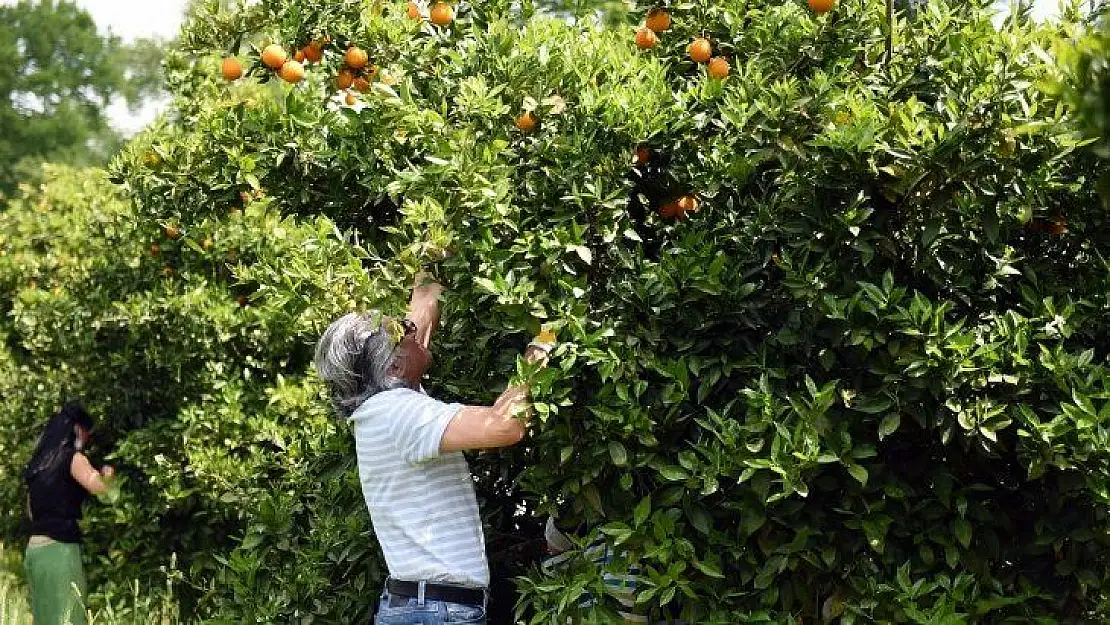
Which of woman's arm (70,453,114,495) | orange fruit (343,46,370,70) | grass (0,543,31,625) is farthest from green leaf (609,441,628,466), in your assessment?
woman's arm (70,453,114,495)

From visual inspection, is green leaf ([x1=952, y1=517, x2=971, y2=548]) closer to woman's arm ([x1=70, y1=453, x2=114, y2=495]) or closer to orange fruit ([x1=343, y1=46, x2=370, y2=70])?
orange fruit ([x1=343, y1=46, x2=370, y2=70])

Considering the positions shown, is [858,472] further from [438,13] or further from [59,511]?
[59,511]

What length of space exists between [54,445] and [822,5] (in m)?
5.73

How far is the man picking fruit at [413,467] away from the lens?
3307mm

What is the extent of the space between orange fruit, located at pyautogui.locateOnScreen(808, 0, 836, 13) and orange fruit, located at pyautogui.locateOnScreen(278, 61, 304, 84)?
5.96ft

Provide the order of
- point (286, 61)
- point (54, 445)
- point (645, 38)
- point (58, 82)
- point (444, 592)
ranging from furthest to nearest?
point (58, 82) < point (54, 445) < point (286, 61) < point (645, 38) < point (444, 592)

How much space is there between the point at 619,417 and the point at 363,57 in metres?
1.84

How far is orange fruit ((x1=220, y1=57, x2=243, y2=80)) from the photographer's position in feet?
14.7

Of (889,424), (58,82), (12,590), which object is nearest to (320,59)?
(889,424)

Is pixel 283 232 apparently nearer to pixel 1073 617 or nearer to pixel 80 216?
pixel 1073 617

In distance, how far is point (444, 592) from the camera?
3.36 metres

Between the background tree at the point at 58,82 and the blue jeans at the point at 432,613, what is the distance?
30582 mm

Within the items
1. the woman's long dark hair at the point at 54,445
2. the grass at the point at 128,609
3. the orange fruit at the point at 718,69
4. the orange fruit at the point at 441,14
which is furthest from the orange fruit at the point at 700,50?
the woman's long dark hair at the point at 54,445

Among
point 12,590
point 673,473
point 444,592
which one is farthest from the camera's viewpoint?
point 12,590
